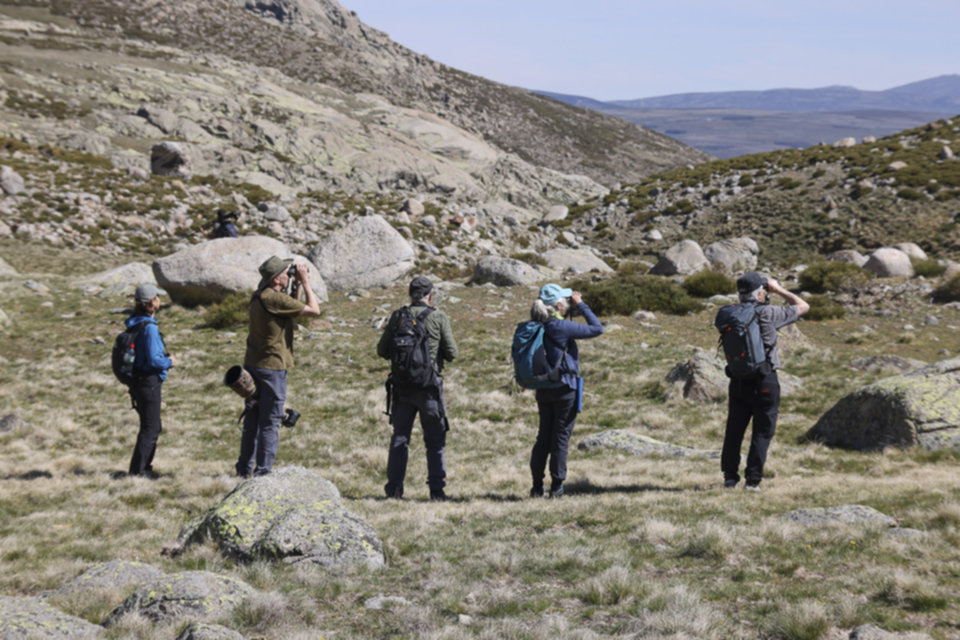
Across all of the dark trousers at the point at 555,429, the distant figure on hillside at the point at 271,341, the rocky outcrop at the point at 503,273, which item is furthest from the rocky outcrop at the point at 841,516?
the rocky outcrop at the point at 503,273

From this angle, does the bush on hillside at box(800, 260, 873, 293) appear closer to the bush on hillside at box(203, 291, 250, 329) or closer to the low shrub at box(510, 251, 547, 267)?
the low shrub at box(510, 251, 547, 267)

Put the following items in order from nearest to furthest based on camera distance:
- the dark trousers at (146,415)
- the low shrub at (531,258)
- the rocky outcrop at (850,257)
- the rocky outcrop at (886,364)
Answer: the dark trousers at (146,415) < the rocky outcrop at (886,364) < the rocky outcrop at (850,257) < the low shrub at (531,258)

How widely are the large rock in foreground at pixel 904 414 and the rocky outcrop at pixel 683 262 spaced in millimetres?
21657

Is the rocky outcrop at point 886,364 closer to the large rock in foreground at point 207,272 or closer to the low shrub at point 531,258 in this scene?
the large rock in foreground at point 207,272

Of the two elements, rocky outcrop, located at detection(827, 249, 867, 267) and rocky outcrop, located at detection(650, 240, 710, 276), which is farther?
rocky outcrop, located at detection(650, 240, 710, 276)

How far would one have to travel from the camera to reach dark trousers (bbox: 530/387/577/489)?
275 inches

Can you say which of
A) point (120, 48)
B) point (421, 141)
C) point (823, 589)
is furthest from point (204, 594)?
point (120, 48)

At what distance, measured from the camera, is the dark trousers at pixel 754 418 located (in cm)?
709

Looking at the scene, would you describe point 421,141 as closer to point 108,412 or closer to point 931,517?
point 108,412

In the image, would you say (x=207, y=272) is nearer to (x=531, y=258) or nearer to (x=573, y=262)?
(x=531, y=258)

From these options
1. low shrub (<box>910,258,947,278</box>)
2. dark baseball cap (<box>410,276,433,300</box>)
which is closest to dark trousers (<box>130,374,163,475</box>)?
dark baseball cap (<box>410,276,433,300</box>)

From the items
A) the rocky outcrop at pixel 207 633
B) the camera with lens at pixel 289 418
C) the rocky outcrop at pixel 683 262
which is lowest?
A: the rocky outcrop at pixel 207 633

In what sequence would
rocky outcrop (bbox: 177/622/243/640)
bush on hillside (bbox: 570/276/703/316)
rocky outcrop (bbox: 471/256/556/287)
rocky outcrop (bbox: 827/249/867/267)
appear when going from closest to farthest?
rocky outcrop (bbox: 177/622/243/640) < bush on hillside (bbox: 570/276/703/316) < rocky outcrop (bbox: 471/256/556/287) < rocky outcrop (bbox: 827/249/867/267)

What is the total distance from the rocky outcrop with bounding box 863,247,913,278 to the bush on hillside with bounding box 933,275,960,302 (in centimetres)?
424
